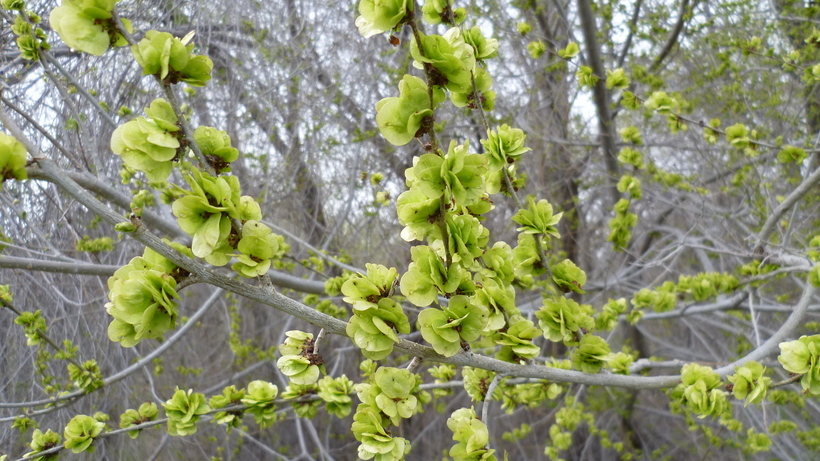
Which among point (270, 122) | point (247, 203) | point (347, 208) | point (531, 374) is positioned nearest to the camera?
point (247, 203)

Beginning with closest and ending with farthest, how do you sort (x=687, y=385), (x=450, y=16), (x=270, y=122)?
1. (x=450, y=16)
2. (x=687, y=385)
3. (x=270, y=122)

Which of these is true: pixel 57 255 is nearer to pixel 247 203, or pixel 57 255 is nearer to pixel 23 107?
pixel 23 107

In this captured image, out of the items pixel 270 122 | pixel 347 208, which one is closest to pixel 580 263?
pixel 347 208

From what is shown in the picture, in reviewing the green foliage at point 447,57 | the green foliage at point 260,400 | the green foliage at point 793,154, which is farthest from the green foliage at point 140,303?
the green foliage at point 793,154

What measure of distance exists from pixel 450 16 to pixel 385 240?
132 inches

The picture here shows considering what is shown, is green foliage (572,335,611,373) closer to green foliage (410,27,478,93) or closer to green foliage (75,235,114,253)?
green foliage (410,27,478,93)

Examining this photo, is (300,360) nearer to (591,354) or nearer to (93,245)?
(591,354)

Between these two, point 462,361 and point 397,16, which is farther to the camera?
point 462,361

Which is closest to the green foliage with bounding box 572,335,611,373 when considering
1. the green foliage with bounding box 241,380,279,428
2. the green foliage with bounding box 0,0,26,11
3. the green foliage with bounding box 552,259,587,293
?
the green foliage with bounding box 552,259,587,293

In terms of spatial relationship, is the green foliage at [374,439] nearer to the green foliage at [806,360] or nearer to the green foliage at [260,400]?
the green foliage at [260,400]

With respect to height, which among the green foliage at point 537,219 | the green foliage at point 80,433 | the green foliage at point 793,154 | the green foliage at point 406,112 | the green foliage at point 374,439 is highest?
the green foliage at point 406,112

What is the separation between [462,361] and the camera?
1340 millimetres

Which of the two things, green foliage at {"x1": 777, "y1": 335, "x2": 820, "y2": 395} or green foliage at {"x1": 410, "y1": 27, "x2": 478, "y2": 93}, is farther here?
green foliage at {"x1": 777, "y1": 335, "x2": 820, "y2": 395}

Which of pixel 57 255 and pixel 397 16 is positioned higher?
pixel 397 16
